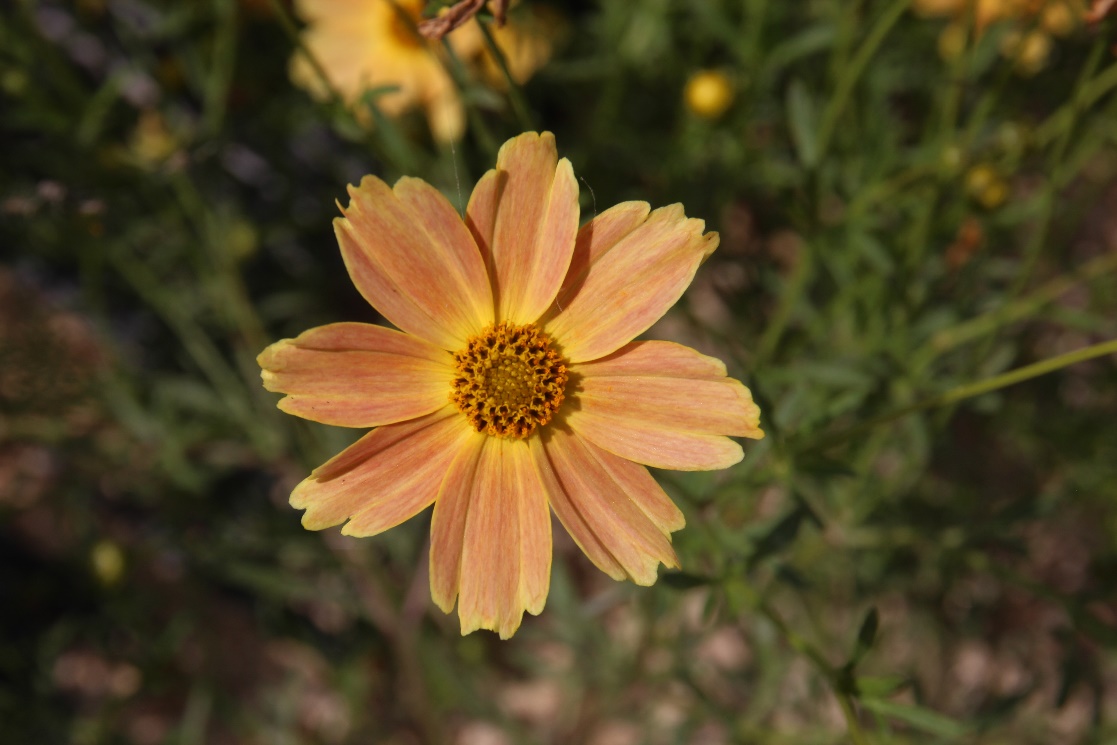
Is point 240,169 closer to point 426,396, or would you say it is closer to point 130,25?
point 130,25

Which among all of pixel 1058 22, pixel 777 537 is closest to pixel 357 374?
pixel 777 537

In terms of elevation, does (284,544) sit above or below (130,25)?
below

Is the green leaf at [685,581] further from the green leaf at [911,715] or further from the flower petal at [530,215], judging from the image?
the flower petal at [530,215]

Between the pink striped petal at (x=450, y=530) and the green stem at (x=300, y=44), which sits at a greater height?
the green stem at (x=300, y=44)

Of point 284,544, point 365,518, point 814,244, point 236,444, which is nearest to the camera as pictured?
point 365,518

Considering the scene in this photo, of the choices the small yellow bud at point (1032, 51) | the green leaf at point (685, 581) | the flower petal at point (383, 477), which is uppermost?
the flower petal at point (383, 477)

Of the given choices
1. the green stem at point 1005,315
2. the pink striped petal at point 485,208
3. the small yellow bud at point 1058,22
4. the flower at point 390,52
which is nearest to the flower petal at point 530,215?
the pink striped petal at point 485,208

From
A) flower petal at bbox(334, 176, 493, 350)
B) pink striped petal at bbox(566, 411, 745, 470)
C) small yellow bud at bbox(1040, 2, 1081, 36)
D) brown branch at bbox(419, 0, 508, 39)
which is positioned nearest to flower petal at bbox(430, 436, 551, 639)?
pink striped petal at bbox(566, 411, 745, 470)

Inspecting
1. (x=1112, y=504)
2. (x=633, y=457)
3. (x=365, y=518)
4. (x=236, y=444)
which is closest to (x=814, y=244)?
(x=633, y=457)
